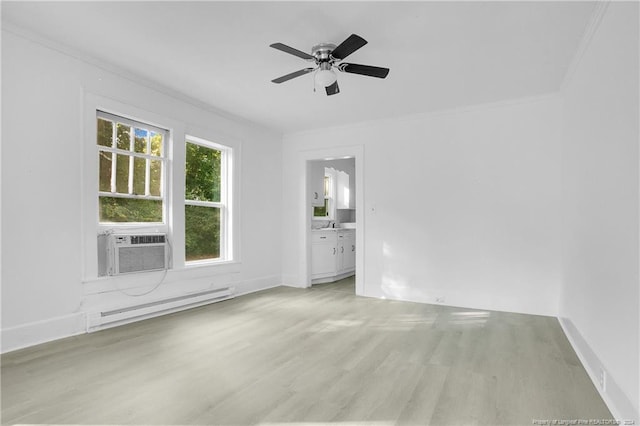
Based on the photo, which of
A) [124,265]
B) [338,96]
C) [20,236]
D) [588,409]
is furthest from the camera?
[338,96]

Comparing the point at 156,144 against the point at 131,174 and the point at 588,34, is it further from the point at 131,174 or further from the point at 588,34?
the point at 588,34

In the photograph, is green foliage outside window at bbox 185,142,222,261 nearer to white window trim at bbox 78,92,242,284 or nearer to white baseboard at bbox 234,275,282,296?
white window trim at bbox 78,92,242,284

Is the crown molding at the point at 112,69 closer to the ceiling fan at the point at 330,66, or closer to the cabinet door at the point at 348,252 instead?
the ceiling fan at the point at 330,66

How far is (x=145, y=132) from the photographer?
4055 mm

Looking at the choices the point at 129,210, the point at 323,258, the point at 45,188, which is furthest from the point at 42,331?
the point at 323,258

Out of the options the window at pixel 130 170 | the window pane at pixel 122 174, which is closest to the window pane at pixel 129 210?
the window at pixel 130 170

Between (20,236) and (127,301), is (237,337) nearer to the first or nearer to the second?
(127,301)

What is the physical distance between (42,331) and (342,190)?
6.02 meters

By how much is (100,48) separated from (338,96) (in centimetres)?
251

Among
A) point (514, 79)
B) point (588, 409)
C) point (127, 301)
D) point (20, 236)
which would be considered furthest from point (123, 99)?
point (588, 409)

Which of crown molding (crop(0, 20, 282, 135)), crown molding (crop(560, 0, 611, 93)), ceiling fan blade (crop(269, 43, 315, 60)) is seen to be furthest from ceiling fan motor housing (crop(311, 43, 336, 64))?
crown molding (crop(0, 20, 282, 135))

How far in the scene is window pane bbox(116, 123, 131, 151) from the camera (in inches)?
149

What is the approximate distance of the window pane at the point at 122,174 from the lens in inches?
148

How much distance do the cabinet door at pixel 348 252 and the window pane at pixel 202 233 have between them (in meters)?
2.69
